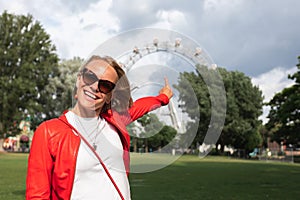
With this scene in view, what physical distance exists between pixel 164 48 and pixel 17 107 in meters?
52.1

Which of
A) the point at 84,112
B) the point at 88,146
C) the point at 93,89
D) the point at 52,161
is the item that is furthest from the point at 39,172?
the point at 93,89

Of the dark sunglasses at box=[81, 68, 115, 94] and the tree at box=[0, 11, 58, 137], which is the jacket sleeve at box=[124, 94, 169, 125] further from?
the tree at box=[0, 11, 58, 137]

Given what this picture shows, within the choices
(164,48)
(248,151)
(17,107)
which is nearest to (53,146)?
(164,48)

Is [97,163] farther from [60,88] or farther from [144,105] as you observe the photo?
[60,88]

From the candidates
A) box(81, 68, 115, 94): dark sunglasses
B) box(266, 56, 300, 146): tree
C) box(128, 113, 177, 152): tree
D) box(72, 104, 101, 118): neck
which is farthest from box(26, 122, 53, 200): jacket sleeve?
box(266, 56, 300, 146): tree

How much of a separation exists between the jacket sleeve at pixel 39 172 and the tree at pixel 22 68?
4979cm

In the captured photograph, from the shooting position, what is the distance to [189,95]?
2777 millimetres

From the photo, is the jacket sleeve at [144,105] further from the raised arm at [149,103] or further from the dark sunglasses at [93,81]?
the dark sunglasses at [93,81]

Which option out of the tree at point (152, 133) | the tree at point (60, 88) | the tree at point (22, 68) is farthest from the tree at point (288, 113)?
the tree at point (152, 133)

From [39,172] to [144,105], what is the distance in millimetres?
1028

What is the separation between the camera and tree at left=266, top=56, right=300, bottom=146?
1407 inches

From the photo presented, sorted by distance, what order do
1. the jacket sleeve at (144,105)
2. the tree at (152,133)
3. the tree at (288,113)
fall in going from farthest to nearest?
the tree at (288,113), the tree at (152,133), the jacket sleeve at (144,105)

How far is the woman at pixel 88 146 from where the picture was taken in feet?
7.14

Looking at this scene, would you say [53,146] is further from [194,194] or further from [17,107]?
[17,107]
